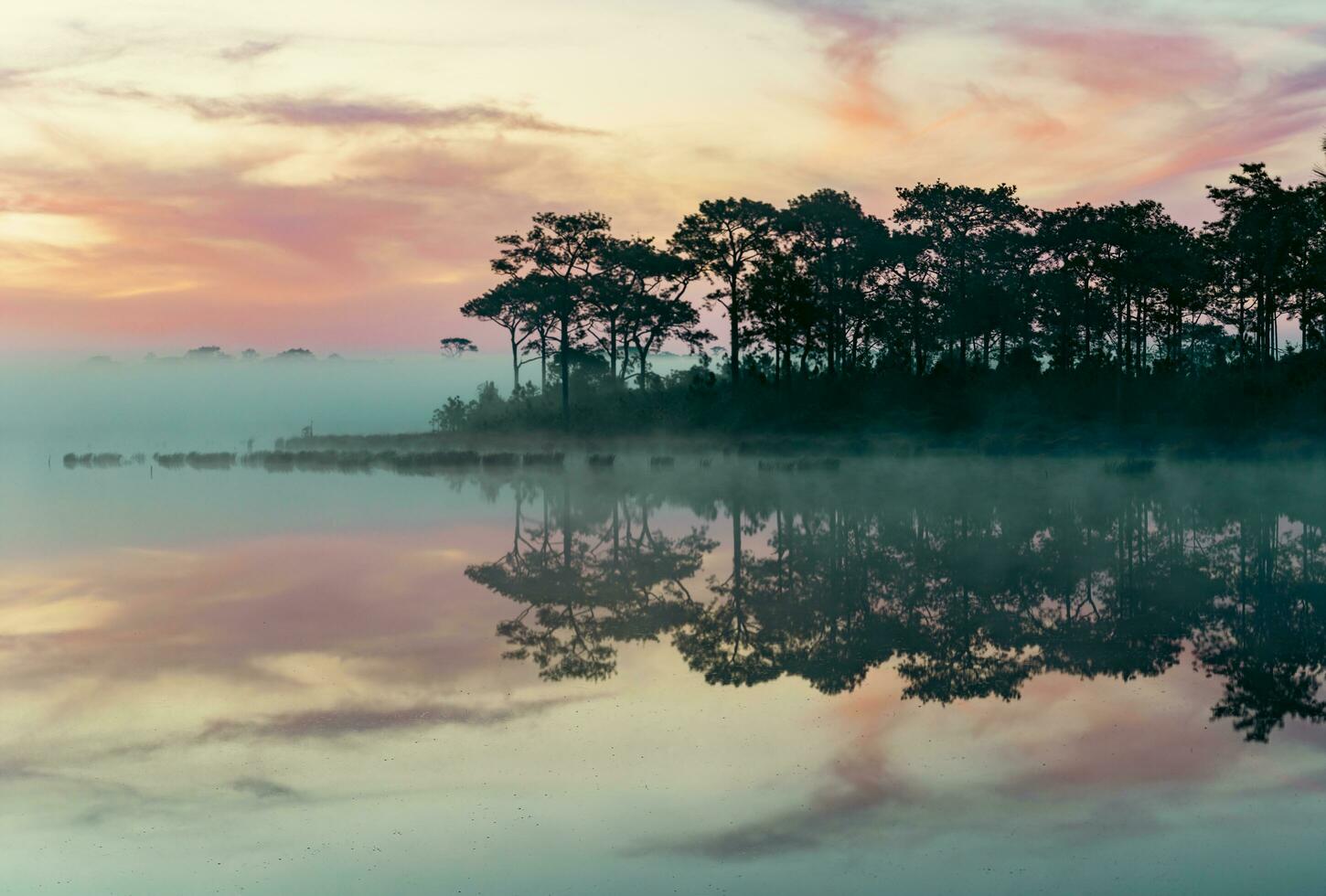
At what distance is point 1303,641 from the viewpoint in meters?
19.8

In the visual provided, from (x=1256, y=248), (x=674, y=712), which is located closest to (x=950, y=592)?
(x=674, y=712)

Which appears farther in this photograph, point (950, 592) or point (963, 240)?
point (963, 240)

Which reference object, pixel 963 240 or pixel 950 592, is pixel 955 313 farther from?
pixel 950 592

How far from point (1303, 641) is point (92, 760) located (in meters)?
19.4

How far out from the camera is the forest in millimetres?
66688

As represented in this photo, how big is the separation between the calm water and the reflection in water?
0.14 meters

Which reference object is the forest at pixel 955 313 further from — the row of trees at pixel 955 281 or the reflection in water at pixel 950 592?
the reflection in water at pixel 950 592

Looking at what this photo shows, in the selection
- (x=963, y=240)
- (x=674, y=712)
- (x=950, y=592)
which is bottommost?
(x=674, y=712)

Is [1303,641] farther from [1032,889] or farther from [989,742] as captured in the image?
[1032,889]

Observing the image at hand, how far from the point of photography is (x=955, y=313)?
7681 centimetres

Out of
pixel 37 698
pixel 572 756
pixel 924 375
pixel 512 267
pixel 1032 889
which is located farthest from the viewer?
pixel 512 267

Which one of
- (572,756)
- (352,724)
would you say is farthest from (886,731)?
(352,724)

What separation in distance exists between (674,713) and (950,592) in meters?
10.9

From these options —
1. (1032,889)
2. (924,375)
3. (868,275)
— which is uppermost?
(868,275)
